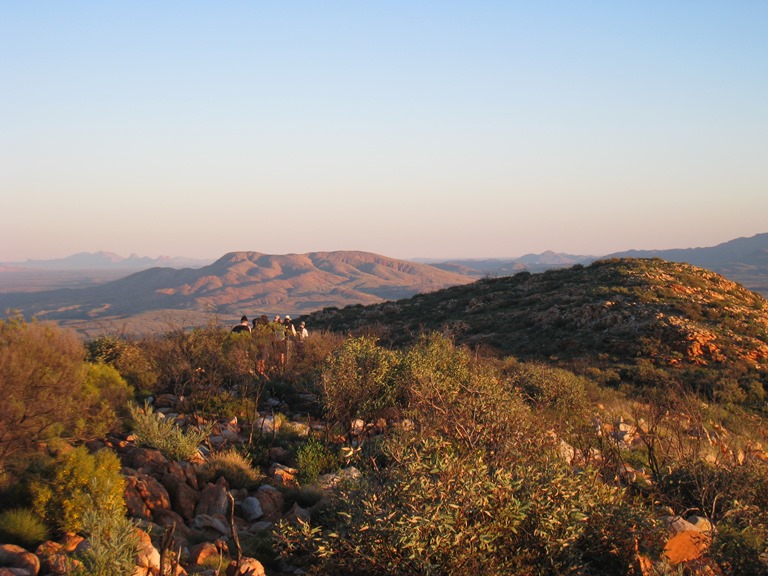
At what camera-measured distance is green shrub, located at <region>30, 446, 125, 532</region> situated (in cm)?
556

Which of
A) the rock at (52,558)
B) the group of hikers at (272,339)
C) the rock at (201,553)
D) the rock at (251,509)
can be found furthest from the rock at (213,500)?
the group of hikers at (272,339)

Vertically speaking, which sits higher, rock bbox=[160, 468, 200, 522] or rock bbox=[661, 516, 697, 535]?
rock bbox=[160, 468, 200, 522]

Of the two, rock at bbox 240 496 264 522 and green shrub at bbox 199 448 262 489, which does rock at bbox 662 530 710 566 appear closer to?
rock at bbox 240 496 264 522

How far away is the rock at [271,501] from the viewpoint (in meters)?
6.73

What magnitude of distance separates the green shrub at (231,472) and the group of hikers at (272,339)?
5.39 metres

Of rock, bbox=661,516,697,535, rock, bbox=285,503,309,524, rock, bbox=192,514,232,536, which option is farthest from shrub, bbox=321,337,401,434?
rock, bbox=661,516,697,535

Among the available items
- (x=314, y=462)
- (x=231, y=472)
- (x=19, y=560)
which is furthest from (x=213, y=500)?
(x=19, y=560)

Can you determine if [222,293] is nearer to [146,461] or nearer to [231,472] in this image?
[146,461]

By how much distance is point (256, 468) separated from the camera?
26.1 feet

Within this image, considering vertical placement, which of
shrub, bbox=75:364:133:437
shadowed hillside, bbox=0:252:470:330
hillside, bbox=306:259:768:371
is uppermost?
shrub, bbox=75:364:133:437

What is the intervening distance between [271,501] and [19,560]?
279 cm

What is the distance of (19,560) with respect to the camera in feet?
15.4

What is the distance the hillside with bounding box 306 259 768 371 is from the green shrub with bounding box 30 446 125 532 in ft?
56.7

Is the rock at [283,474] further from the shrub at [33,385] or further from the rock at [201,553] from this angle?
the shrub at [33,385]
